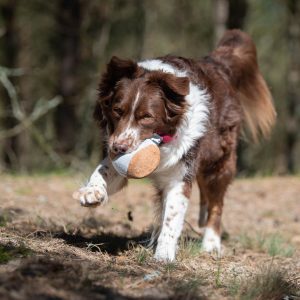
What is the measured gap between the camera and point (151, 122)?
5.10 meters

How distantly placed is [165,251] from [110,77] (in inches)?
59.8

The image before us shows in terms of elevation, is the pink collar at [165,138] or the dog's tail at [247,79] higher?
the dog's tail at [247,79]

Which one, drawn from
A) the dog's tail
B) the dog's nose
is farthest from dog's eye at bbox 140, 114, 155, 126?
the dog's tail

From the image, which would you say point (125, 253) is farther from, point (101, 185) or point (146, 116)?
point (146, 116)

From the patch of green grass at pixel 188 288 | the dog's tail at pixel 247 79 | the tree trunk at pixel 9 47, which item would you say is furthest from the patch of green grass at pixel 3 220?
the tree trunk at pixel 9 47

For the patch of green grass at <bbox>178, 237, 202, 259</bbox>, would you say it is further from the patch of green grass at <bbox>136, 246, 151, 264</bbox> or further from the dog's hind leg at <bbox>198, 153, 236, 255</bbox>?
the dog's hind leg at <bbox>198, 153, 236, 255</bbox>

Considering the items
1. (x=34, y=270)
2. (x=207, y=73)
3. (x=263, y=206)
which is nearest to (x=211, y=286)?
(x=34, y=270)

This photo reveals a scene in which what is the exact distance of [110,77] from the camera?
5387 millimetres

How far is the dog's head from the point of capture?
499cm

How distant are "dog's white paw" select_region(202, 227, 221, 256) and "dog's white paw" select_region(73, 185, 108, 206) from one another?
168cm

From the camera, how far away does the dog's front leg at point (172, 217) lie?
205 inches

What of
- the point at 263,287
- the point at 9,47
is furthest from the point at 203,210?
the point at 9,47

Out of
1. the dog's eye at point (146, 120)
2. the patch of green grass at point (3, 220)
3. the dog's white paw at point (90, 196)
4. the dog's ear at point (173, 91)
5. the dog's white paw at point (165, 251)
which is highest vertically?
the dog's ear at point (173, 91)

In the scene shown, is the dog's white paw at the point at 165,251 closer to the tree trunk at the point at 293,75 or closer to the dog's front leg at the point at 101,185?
the dog's front leg at the point at 101,185
